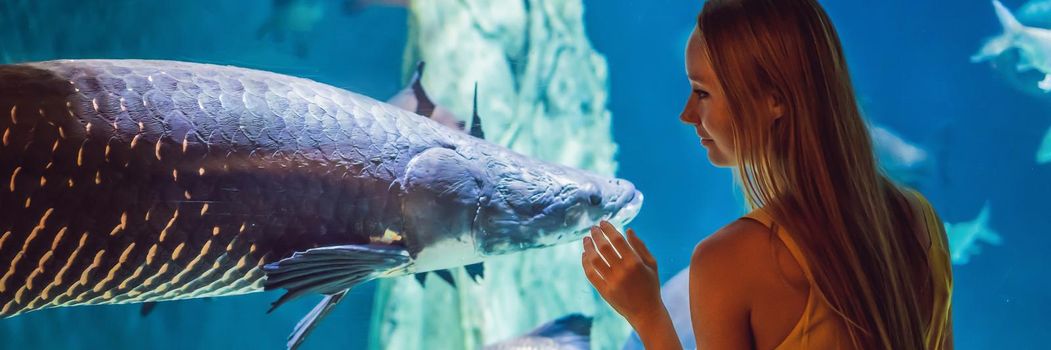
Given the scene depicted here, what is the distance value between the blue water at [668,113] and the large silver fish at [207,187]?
125 cm

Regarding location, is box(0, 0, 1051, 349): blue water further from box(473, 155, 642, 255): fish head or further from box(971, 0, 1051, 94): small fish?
box(473, 155, 642, 255): fish head

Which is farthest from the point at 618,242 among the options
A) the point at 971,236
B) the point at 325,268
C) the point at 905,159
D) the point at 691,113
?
the point at 971,236

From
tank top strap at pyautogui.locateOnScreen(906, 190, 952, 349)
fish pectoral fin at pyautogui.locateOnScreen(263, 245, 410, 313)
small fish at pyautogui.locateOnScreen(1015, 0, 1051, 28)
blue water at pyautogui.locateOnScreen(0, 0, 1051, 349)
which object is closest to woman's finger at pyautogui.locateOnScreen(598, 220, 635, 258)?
tank top strap at pyautogui.locateOnScreen(906, 190, 952, 349)

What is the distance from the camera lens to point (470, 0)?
6039mm

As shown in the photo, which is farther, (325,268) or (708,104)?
(325,268)

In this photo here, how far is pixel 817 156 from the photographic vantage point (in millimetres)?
1104

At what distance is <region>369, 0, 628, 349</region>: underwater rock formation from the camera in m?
5.54

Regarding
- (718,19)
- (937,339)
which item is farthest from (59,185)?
(937,339)

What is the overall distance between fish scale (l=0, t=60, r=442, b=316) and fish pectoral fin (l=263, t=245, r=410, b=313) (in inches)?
3.7

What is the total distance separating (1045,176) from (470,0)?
235 inches

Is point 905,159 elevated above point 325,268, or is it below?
above

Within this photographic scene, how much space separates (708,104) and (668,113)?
9.40 m

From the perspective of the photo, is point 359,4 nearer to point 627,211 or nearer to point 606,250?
point 627,211

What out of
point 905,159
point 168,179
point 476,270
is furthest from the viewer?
point 905,159
